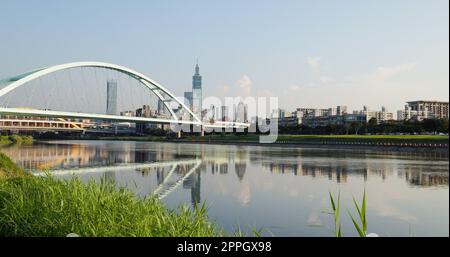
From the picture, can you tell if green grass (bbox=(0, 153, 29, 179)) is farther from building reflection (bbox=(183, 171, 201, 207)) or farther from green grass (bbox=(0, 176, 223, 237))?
green grass (bbox=(0, 176, 223, 237))

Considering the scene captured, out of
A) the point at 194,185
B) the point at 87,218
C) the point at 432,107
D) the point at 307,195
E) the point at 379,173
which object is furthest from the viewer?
the point at 432,107

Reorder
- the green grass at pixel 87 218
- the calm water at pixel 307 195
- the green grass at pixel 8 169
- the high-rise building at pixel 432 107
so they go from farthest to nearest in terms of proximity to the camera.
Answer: the high-rise building at pixel 432 107 < the green grass at pixel 8 169 < the calm water at pixel 307 195 < the green grass at pixel 87 218

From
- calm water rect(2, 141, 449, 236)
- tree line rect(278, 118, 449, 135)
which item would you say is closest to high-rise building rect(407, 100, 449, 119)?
tree line rect(278, 118, 449, 135)

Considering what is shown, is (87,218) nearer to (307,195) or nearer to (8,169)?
(307,195)

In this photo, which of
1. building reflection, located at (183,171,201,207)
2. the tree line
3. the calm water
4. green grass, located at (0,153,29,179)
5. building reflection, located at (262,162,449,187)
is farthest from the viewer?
the tree line

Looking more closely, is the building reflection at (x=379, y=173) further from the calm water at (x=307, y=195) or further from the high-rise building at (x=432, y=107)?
the high-rise building at (x=432, y=107)

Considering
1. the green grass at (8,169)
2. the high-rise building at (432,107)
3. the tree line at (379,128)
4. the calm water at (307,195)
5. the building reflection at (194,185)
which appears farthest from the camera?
the high-rise building at (432,107)

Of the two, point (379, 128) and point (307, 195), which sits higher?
point (379, 128)

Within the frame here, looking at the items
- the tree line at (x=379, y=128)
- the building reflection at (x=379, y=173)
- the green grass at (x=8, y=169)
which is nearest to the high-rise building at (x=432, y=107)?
the tree line at (x=379, y=128)

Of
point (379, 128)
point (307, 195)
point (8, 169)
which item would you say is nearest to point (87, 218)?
point (307, 195)

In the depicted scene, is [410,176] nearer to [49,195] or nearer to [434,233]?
[434,233]

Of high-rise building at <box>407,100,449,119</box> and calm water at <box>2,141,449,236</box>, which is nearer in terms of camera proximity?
calm water at <box>2,141,449,236</box>
